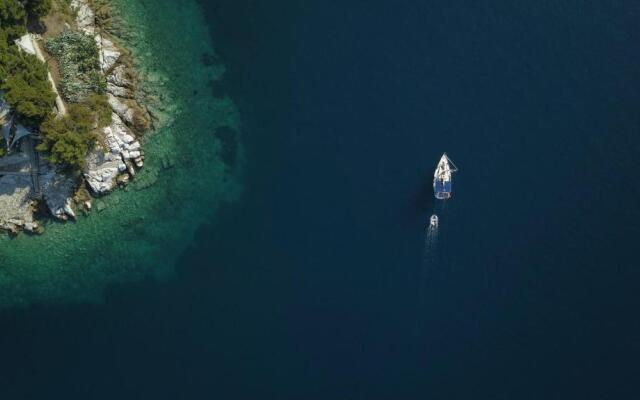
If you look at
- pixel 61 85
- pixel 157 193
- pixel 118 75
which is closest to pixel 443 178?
pixel 157 193

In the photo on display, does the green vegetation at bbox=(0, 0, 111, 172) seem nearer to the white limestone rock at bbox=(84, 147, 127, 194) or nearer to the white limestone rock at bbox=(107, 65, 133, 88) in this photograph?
the white limestone rock at bbox=(107, 65, 133, 88)

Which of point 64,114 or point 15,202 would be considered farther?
point 15,202

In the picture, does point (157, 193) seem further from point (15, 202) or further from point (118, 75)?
point (15, 202)

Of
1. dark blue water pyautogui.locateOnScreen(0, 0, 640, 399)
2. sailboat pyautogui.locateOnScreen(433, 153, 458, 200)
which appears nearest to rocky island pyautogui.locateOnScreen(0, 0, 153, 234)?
dark blue water pyautogui.locateOnScreen(0, 0, 640, 399)

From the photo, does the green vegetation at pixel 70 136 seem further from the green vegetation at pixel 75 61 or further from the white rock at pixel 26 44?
the white rock at pixel 26 44

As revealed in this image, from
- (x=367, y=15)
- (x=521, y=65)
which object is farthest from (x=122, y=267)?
(x=521, y=65)

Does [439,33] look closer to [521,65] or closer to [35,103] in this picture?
[521,65]

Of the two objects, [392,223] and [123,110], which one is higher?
[123,110]
